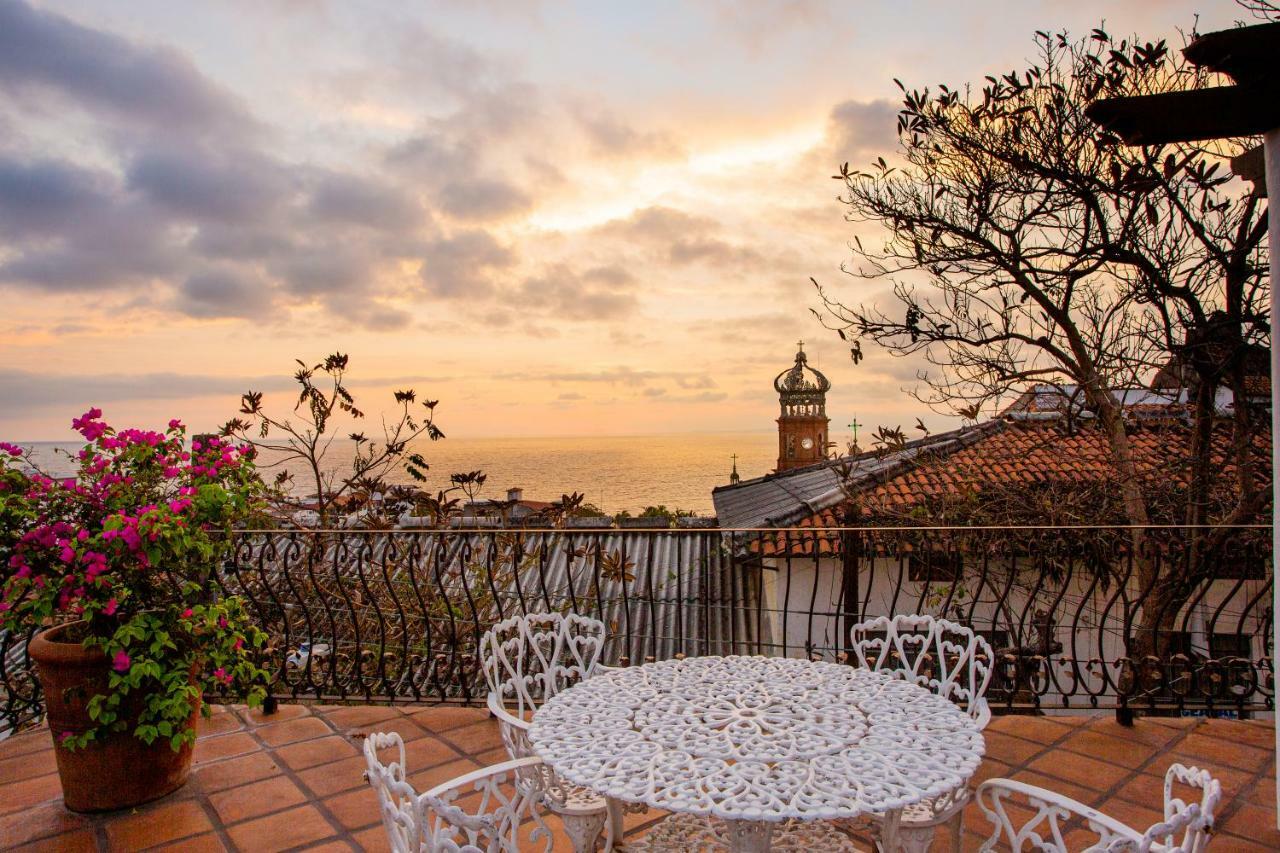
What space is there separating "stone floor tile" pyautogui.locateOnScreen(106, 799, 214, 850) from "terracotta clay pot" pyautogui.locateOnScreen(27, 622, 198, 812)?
0.09m

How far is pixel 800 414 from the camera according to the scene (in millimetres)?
18656

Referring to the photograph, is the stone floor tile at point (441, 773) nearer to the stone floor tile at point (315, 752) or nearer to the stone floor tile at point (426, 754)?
the stone floor tile at point (426, 754)

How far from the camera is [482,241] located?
8.40 m

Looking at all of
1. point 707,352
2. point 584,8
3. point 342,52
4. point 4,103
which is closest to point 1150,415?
point 584,8

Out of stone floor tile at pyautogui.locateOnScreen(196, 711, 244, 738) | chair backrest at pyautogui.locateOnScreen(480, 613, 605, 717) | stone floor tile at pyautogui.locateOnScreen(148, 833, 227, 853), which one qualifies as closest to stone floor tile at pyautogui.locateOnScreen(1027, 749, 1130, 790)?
chair backrest at pyautogui.locateOnScreen(480, 613, 605, 717)

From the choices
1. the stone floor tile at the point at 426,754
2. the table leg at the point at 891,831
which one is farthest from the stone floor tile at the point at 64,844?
the table leg at the point at 891,831

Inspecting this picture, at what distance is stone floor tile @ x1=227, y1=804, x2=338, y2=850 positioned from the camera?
8.05ft

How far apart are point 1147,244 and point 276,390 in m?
6.70

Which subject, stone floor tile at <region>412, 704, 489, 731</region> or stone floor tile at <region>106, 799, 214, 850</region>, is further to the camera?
stone floor tile at <region>412, 704, 489, 731</region>

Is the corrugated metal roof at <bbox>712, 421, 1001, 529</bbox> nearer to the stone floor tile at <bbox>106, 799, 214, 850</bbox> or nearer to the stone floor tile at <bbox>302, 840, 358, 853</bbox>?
the stone floor tile at <bbox>302, 840, 358, 853</bbox>

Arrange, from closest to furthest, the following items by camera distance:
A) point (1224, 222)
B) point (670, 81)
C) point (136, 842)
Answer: point (136, 842)
point (1224, 222)
point (670, 81)

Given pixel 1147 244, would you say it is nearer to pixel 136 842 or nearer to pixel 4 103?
pixel 136 842

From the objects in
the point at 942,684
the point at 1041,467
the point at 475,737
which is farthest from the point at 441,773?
the point at 1041,467

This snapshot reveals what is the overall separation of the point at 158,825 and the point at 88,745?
0.40 metres
